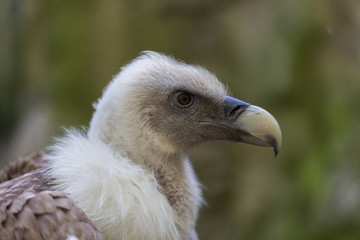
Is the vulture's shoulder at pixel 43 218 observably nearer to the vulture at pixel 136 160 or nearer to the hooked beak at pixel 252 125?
the vulture at pixel 136 160

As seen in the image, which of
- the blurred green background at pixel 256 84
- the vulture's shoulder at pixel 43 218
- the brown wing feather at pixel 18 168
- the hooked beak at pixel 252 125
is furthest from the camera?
the blurred green background at pixel 256 84

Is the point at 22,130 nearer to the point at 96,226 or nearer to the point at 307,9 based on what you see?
the point at 307,9

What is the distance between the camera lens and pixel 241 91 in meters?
4.89

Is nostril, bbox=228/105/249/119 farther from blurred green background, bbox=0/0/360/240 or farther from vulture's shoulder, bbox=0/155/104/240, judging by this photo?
blurred green background, bbox=0/0/360/240

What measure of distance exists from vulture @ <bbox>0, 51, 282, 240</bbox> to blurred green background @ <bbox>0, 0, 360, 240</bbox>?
104 inches

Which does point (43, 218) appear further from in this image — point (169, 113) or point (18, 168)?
point (18, 168)

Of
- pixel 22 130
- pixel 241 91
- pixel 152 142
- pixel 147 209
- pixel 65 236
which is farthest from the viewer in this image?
pixel 22 130

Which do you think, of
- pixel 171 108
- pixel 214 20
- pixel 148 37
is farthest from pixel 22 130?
pixel 171 108

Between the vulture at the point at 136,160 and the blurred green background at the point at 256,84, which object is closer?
the vulture at the point at 136,160

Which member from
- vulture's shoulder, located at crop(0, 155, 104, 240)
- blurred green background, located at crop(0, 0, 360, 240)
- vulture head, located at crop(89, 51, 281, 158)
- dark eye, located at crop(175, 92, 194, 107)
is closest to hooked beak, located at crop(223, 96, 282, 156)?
vulture head, located at crop(89, 51, 281, 158)

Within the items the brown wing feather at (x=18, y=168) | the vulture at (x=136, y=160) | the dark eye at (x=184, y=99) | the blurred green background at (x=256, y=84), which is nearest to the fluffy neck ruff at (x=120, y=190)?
the vulture at (x=136, y=160)

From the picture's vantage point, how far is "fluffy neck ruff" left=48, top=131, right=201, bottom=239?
1.77 meters

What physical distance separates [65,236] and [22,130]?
444 centimetres

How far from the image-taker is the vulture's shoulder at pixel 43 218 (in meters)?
1.59
